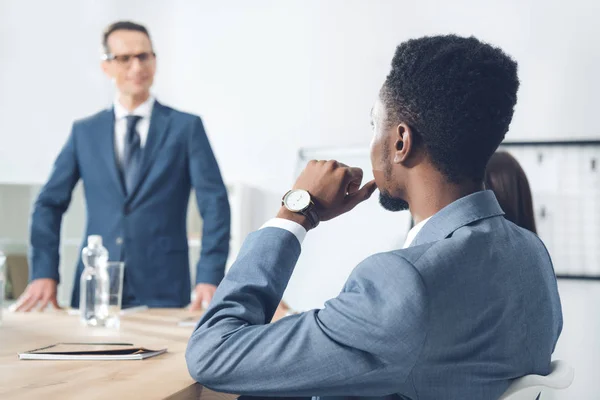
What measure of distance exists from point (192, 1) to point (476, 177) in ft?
11.9

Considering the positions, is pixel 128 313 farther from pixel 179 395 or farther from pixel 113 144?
pixel 179 395

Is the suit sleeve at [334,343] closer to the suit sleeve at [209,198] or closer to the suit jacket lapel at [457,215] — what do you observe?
the suit jacket lapel at [457,215]

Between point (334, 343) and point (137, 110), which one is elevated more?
point (137, 110)

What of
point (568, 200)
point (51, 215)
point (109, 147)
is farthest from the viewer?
point (568, 200)

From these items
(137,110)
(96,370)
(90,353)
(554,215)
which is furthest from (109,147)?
(554,215)

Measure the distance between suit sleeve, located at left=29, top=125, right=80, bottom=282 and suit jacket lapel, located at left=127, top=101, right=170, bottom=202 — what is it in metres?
0.22

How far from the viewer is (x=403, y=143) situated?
3.55ft

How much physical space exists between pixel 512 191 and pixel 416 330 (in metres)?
1.21

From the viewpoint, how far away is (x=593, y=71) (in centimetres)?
381

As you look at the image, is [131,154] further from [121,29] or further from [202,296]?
[202,296]

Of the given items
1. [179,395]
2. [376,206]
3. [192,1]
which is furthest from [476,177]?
[192,1]

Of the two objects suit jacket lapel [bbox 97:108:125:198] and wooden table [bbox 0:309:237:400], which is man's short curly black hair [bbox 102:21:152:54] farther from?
wooden table [bbox 0:309:237:400]

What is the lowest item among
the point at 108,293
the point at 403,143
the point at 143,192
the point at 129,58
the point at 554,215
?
the point at 554,215

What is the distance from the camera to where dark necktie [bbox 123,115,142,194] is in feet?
8.20
